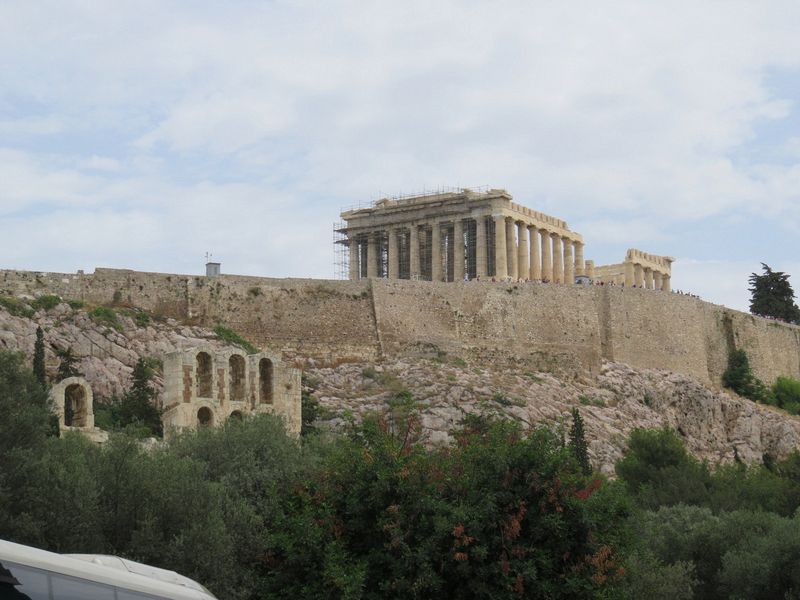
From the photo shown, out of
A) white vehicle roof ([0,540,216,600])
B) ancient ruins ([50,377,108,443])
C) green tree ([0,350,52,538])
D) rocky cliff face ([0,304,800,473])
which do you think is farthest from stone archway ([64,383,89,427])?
white vehicle roof ([0,540,216,600])

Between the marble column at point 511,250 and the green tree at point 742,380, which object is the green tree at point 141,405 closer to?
the marble column at point 511,250

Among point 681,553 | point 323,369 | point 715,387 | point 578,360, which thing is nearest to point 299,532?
point 681,553

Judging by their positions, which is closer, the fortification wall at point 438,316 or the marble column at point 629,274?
the fortification wall at point 438,316

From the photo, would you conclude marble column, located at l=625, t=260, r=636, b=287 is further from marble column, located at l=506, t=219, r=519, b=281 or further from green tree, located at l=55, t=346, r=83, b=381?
green tree, located at l=55, t=346, r=83, b=381

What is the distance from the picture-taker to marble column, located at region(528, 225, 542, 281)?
2950 inches

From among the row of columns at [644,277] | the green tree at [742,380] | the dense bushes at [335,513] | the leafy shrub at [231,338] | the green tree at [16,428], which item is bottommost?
the dense bushes at [335,513]

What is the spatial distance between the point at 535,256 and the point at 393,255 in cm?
767

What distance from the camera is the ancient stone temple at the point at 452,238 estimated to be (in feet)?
235

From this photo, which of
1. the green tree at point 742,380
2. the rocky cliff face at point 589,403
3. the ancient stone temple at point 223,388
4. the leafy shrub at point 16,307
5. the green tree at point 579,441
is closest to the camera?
the ancient stone temple at point 223,388

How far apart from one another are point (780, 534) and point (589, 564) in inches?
493

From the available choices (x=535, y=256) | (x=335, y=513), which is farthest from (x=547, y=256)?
(x=335, y=513)

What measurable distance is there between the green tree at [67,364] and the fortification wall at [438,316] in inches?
168

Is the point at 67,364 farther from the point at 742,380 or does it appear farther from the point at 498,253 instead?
the point at 742,380


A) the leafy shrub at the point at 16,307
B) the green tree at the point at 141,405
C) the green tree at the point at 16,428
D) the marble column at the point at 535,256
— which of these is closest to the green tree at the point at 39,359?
the leafy shrub at the point at 16,307
